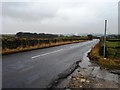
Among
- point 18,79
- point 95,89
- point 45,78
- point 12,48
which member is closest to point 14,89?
point 18,79

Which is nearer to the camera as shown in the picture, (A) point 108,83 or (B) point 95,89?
(B) point 95,89

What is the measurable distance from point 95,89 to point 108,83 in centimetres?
134

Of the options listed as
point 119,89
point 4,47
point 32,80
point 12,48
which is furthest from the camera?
point 12,48

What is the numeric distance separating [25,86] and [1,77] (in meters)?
1.76

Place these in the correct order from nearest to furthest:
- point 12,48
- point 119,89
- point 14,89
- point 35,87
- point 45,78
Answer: point 14,89 < point 35,87 < point 119,89 < point 45,78 < point 12,48

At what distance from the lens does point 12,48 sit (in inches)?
870

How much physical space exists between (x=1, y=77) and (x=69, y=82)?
9.17 ft

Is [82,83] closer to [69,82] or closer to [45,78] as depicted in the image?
[69,82]

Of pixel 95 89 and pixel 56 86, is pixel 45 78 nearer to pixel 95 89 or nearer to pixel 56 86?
pixel 56 86

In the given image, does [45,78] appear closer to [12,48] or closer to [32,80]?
[32,80]

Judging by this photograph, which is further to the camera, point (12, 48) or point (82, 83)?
point (12, 48)

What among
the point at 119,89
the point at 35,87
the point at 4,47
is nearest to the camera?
the point at 35,87

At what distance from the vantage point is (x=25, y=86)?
24.0ft

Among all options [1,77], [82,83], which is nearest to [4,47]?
[1,77]
